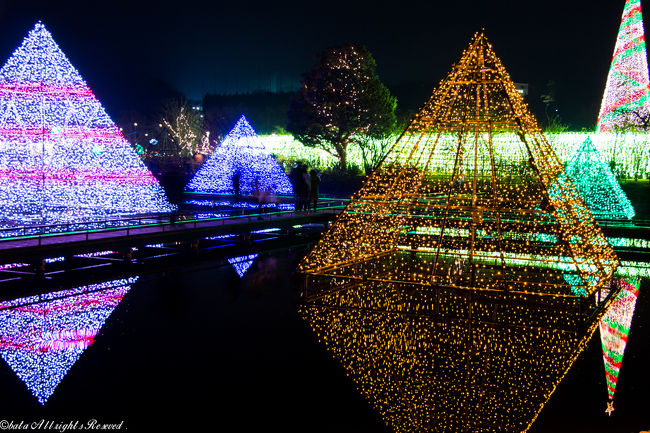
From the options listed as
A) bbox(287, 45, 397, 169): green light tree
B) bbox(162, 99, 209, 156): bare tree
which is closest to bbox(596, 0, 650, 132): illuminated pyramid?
bbox(287, 45, 397, 169): green light tree

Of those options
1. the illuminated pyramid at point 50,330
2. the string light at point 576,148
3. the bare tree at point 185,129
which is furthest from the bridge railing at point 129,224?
the bare tree at point 185,129

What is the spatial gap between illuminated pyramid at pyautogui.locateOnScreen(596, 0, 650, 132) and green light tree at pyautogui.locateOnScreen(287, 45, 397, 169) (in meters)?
11.2

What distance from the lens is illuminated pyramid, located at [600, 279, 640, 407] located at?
6148 mm

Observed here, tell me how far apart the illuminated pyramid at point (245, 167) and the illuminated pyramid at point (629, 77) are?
13.2 metres

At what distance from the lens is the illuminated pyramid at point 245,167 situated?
24.0 m

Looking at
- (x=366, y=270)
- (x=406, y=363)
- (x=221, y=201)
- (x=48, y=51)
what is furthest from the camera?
(x=221, y=201)

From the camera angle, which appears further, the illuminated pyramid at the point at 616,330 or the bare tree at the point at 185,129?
the bare tree at the point at 185,129

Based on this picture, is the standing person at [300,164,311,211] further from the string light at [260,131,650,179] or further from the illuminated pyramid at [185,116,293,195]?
the string light at [260,131,650,179]

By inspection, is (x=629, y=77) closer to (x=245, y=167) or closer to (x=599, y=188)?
(x=599, y=188)

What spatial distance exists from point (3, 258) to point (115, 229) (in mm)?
2855

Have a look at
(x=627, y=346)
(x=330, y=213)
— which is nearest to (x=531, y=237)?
(x=330, y=213)

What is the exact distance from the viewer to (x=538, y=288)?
10141 millimetres

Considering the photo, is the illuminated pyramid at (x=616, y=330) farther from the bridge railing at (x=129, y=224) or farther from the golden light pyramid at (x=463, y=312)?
the bridge railing at (x=129, y=224)

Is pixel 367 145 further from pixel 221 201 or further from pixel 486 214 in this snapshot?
pixel 486 214
